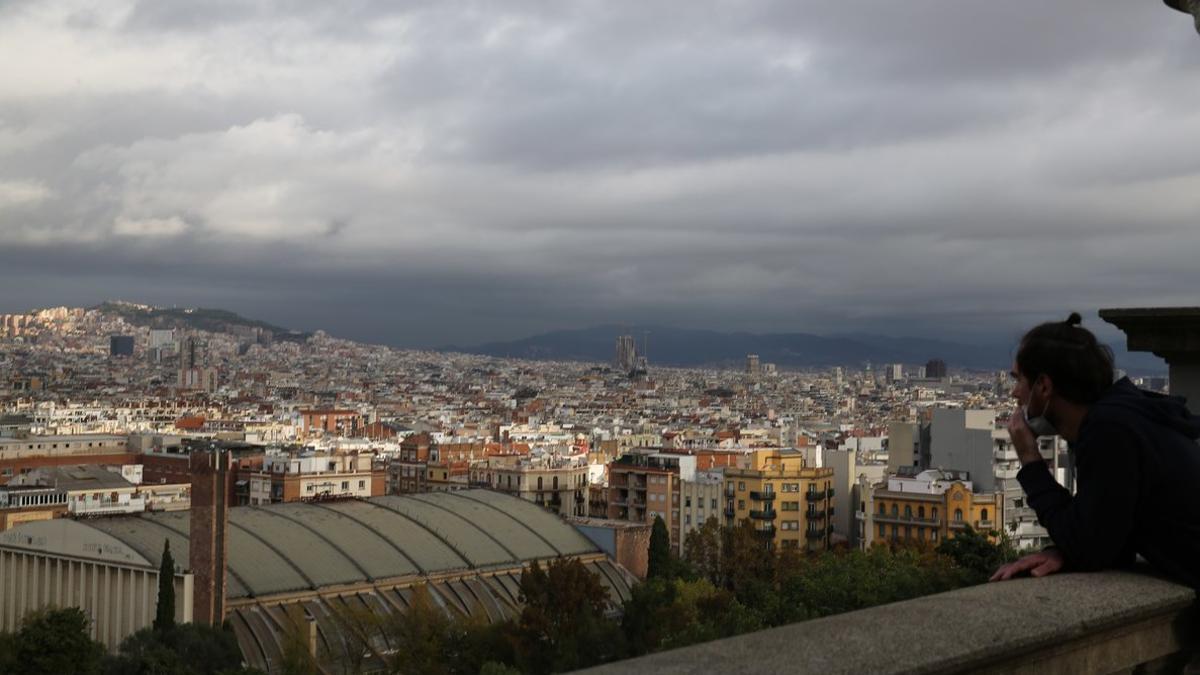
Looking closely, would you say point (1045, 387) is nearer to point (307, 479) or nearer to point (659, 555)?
point (659, 555)

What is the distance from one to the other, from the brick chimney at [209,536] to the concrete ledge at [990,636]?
2378 cm

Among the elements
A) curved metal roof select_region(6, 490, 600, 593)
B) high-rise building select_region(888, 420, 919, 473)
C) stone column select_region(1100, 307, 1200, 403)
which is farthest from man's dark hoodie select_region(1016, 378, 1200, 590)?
high-rise building select_region(888, 420, 919, 473)

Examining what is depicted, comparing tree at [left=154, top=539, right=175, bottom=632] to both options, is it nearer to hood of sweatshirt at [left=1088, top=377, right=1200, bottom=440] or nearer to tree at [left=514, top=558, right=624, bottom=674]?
tree at [left=514, top=558, right=624, bottom=674]

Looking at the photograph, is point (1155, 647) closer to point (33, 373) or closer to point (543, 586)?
point (543, 586)

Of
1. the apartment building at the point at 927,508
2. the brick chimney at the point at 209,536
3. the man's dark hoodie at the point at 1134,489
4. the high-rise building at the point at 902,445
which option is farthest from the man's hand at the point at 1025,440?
the high-rise building at the point at 902,445

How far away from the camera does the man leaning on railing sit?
2.70m

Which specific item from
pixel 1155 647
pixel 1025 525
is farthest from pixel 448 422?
pixel 1155 647

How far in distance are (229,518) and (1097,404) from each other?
29478 millimetres

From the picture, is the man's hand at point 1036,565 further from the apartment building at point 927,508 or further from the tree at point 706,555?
the apartment building at point 927,508

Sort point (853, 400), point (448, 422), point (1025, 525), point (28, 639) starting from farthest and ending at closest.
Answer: point (853, 400) → point (448, 422) → point (1025, 525) → point (28, 639)

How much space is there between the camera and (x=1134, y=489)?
2.70 meters

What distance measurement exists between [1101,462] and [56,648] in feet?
67.1

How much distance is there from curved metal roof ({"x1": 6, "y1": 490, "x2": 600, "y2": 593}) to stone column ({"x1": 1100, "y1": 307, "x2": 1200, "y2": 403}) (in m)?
24.4

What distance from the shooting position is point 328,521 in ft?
103
